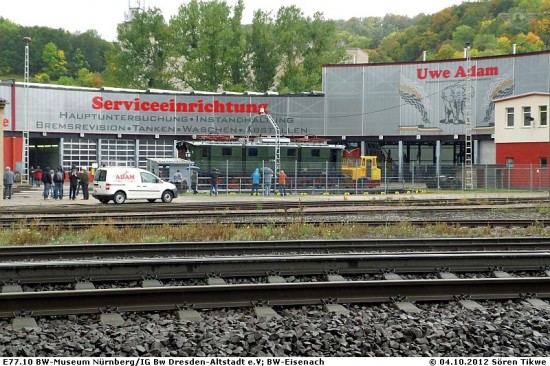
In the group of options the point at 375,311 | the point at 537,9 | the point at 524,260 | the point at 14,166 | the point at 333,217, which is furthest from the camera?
the point at 537,9

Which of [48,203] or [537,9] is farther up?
[537,9]

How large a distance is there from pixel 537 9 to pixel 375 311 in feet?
584

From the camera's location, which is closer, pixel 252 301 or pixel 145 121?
pixel 252 301

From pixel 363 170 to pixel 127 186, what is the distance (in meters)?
18.7

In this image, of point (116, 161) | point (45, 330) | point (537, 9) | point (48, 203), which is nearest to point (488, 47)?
point (537, 9)

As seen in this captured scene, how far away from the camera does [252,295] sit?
432 inches

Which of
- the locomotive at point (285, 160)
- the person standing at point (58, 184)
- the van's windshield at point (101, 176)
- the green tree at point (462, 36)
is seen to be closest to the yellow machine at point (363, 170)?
the locomotive at point (285, 160)

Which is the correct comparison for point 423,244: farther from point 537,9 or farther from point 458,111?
point 537,9

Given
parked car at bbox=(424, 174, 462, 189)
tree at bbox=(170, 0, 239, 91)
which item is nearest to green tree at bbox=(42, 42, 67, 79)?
tree at bbox=(170, 0, 239, 91)

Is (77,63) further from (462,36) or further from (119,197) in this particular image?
(119,197)

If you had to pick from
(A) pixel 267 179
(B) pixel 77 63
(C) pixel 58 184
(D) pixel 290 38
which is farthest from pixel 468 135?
(B) pixel 77 63

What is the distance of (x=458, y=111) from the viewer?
207ft

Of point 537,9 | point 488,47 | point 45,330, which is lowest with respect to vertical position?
point 45,330

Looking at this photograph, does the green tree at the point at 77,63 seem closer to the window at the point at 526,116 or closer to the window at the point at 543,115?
the window at the point at 526,116
